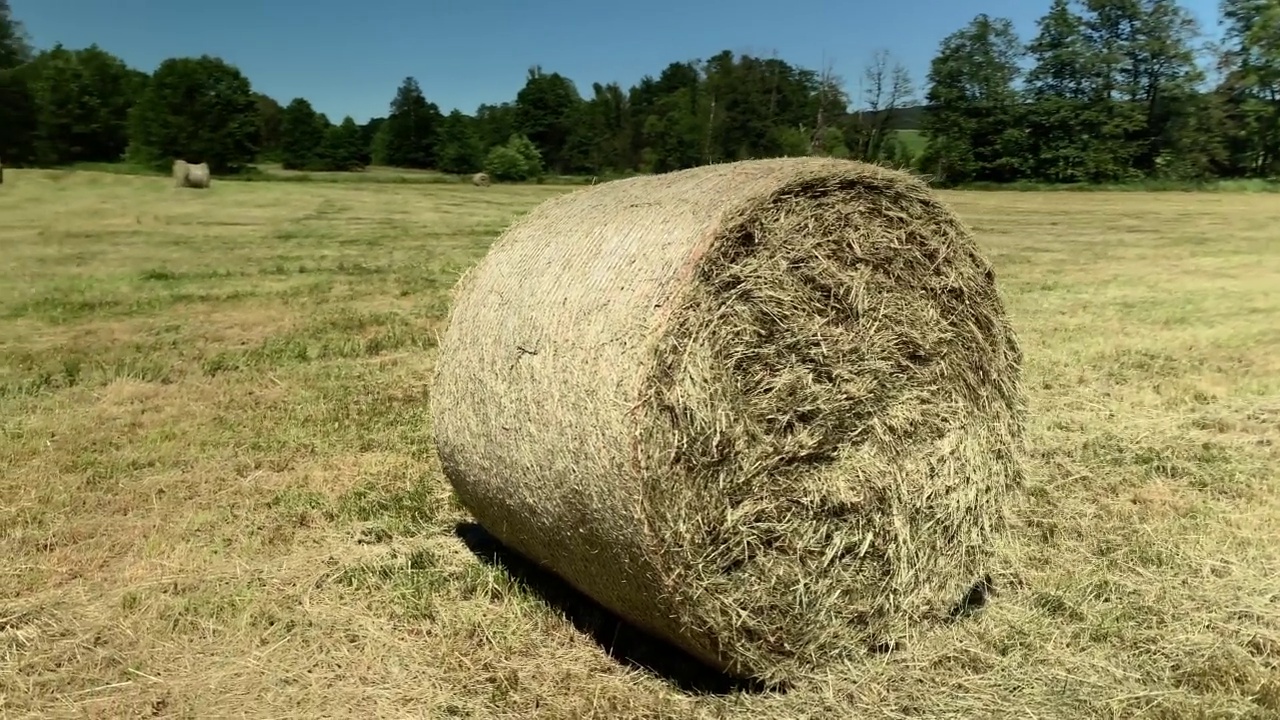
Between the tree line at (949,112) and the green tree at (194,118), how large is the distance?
2.5 inches

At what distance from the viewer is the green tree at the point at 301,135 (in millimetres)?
56844

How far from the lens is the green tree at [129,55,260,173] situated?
42.1 meters

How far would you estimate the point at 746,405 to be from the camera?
3.61m

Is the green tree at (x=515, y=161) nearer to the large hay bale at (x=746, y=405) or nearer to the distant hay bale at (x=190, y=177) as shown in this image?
the distant hay bale at (x=190, y=177)

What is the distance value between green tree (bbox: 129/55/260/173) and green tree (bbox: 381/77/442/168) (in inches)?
667

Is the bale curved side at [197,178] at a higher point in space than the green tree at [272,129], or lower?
lower

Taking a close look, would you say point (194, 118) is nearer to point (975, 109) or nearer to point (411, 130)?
point (411, 130)

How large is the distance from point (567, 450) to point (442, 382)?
1.08 metres

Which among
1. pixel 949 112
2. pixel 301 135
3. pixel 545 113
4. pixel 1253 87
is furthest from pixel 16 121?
pixel 1253 87

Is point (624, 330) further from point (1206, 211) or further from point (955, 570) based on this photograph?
point (1206, 211)

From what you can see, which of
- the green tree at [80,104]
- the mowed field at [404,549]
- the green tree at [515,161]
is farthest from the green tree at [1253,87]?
the green tree at [80,104]

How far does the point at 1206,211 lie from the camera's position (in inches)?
964

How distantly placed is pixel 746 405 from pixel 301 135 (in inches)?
2323

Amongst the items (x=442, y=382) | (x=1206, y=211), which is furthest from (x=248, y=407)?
(x=1206, y=211)
